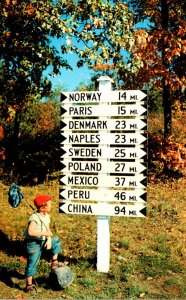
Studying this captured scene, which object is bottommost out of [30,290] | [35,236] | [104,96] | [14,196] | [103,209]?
[30,290]

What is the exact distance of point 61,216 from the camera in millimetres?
11195

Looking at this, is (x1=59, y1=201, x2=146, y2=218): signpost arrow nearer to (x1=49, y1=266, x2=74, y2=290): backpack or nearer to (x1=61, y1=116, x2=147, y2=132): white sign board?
(x1=49, y1=266, x2=74, y2=290): backpack

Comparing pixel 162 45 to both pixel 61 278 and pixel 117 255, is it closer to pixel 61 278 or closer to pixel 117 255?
pixel 117 255

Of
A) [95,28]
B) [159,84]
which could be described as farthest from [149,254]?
[159,84]

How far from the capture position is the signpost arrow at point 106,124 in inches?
281

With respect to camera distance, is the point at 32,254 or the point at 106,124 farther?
the point at 106,124

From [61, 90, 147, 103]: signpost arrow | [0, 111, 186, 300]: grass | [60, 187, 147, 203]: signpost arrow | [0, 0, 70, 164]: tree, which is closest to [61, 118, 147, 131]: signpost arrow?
[61, 90, 147, 103]: signpost arrow

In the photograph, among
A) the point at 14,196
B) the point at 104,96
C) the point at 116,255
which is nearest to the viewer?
the point at 104,96

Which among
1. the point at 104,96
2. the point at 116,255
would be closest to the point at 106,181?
the point at 104,96

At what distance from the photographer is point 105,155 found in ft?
23.9

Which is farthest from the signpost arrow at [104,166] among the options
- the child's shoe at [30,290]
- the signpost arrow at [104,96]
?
the child's shoe at [30,290]

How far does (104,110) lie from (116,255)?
126 inches

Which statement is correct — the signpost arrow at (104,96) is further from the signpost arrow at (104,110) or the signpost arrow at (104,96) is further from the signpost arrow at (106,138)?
the signpost arrow at (106,138)

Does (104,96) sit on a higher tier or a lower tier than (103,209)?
higher
